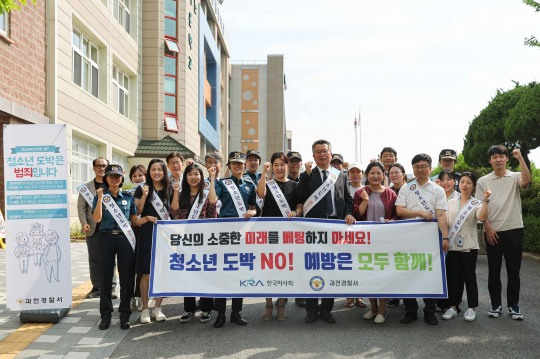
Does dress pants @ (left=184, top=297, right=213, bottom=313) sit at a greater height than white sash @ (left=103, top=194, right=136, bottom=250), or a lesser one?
Result: lesser

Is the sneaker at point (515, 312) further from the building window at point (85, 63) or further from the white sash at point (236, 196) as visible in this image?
the building window at point (85, 63)

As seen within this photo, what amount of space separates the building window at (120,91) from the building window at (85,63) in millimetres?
1865

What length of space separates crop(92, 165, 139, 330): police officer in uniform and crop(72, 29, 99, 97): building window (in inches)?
475

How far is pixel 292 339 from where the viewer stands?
523cm

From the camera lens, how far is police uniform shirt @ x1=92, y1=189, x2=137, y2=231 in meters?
5.70

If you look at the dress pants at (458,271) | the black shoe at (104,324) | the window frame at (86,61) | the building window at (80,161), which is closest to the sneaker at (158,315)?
the black shoe at (104,324)

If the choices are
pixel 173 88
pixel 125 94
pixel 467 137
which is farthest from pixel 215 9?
pixel 467 137

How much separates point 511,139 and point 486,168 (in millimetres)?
10538

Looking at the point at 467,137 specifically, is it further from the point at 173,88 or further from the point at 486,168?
the point at 173,88

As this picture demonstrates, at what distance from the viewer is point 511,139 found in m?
15.1

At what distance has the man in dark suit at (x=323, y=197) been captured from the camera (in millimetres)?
5887

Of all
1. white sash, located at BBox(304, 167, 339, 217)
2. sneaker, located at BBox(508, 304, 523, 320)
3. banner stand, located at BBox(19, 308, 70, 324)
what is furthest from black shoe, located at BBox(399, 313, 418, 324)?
banner stand, located at BBox(19, 308, 70, 324)

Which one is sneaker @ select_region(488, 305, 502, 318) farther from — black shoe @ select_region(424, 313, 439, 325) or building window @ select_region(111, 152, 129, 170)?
building window @ select_region(111, 152, 129, 170)

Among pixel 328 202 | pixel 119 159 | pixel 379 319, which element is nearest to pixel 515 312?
pixel 379 319
